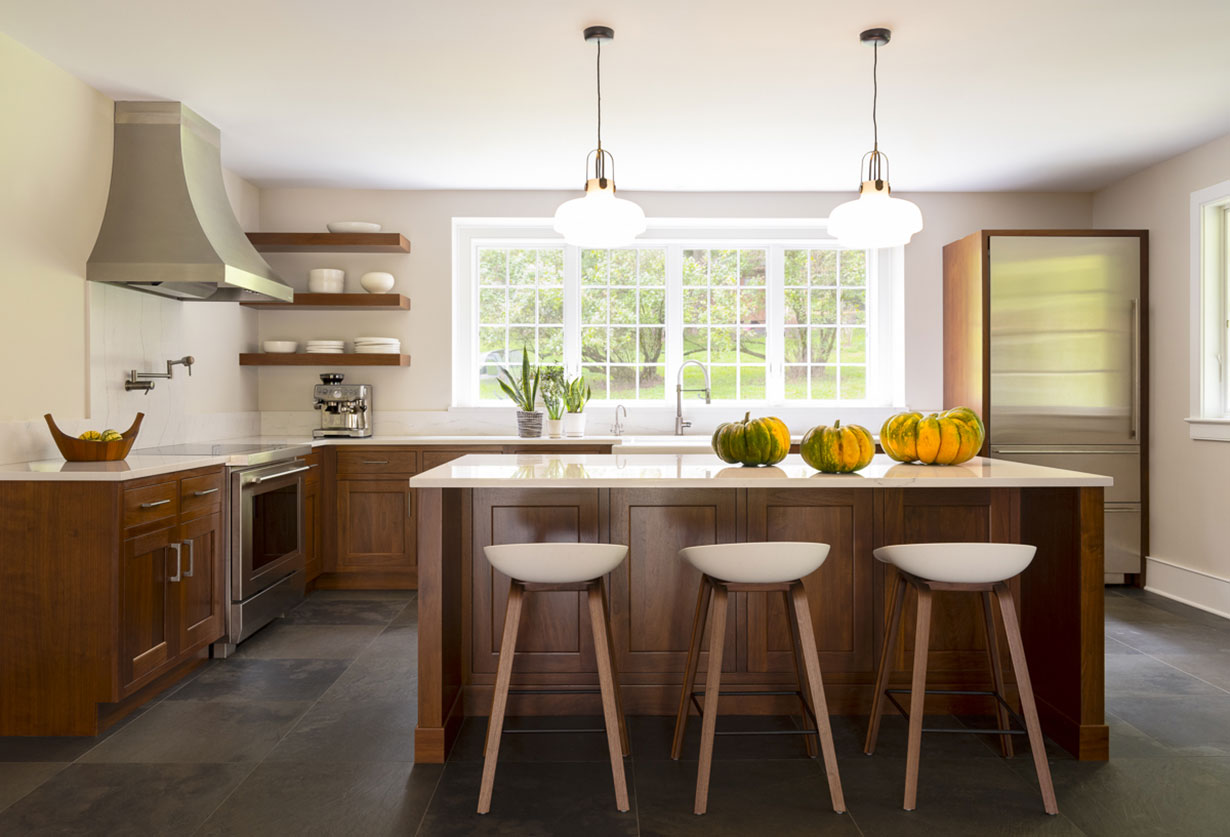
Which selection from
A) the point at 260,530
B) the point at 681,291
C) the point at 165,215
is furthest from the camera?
the point at 681,291

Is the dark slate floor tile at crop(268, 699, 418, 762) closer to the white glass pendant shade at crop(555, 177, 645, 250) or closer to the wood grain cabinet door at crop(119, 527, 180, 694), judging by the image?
the wood grain cabinet door at crop(119, 527, 180, 694)

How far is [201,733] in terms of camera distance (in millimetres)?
2797

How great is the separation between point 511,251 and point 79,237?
2.79 metres

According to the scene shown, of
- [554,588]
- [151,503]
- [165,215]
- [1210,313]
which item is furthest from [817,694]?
[1210,313]

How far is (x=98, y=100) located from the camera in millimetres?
3789

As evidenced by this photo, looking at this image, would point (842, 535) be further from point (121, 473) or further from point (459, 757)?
point (121, 473)

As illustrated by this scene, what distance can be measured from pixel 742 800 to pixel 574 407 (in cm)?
326

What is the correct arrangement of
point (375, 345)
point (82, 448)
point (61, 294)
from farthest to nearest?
point (375, 345) → point (61, 294) → point (82, 448)

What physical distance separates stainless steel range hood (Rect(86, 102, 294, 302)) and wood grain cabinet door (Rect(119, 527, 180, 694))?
4.15ft

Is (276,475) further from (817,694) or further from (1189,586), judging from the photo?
(1189,586)

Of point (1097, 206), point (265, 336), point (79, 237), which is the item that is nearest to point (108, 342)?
point (79, 237)

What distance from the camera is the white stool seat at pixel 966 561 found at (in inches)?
87.1

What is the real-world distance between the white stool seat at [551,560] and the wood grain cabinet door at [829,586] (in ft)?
2.70

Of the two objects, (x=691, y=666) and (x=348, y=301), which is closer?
(x=691, y=666)
